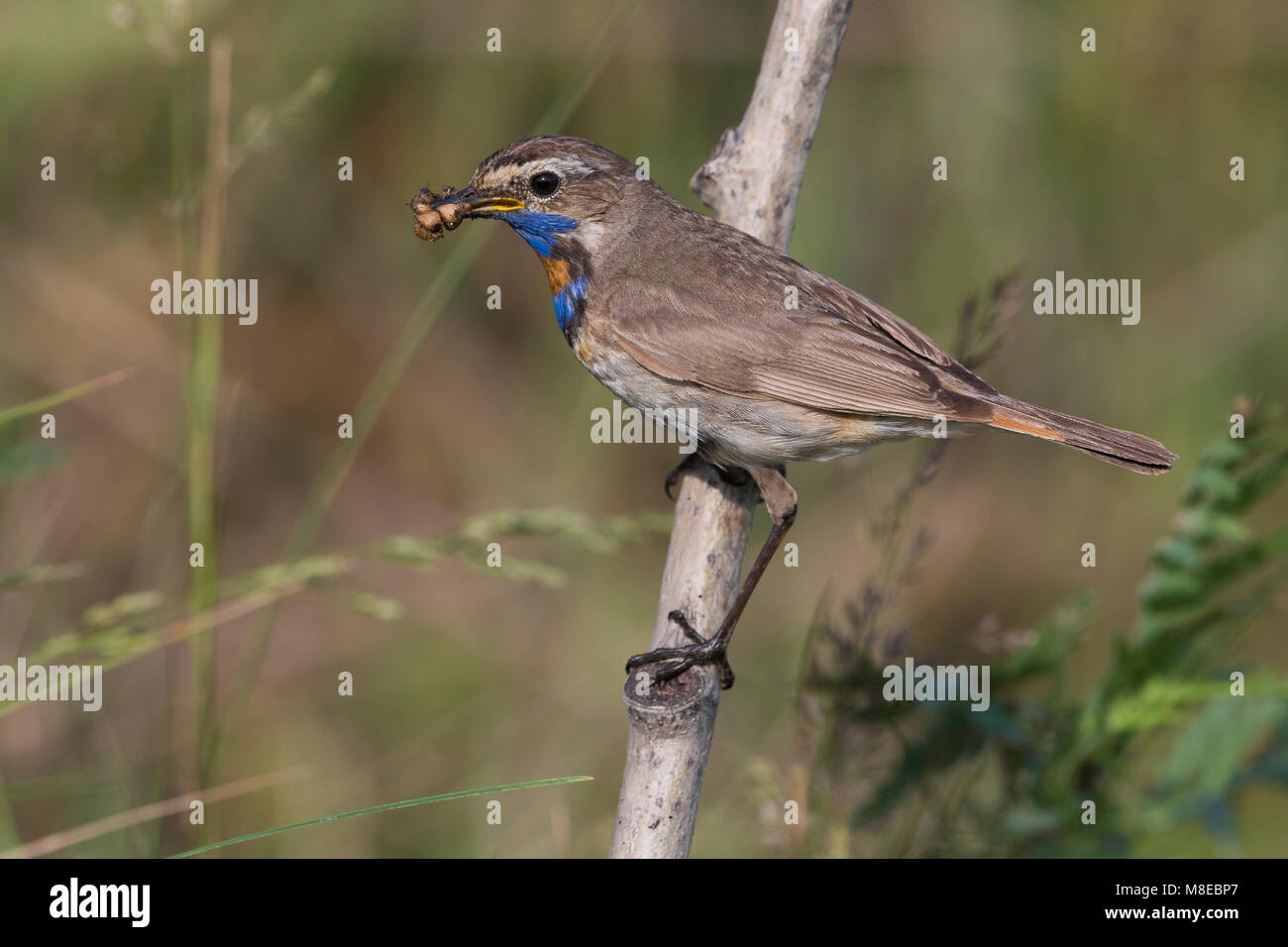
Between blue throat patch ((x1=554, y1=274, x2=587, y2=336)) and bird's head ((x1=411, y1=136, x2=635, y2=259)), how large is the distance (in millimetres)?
106

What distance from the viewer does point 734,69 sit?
21.3 ft

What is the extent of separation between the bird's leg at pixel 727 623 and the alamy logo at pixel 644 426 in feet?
0.95

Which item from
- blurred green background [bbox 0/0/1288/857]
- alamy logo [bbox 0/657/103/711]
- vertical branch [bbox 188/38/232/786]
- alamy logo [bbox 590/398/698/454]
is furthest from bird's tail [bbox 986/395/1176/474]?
alamy logo [bbox 0/657/103/711]

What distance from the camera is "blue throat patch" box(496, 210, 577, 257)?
4.47 m

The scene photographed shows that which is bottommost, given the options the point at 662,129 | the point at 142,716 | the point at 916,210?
the point at 142,716

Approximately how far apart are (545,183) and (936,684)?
226cm

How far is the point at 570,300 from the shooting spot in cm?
463

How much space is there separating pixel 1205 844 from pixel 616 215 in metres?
3.34

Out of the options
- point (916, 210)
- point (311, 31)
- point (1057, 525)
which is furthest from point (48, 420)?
point (1057, 525)

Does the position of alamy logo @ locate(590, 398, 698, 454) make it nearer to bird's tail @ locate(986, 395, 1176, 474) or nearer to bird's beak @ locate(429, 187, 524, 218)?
bird's beak @ locate(429, 187, 524, 218)

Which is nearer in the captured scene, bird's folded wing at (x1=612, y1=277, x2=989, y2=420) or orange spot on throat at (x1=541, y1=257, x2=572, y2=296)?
bird's folded wing at (x1=612, y1=277, x2=989, y2=420)

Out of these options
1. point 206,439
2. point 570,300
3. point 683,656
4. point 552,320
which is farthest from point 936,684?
point 552,320

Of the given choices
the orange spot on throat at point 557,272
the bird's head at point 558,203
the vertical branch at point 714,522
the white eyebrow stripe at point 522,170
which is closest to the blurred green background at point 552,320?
the orange spot on throat at point 557,272
